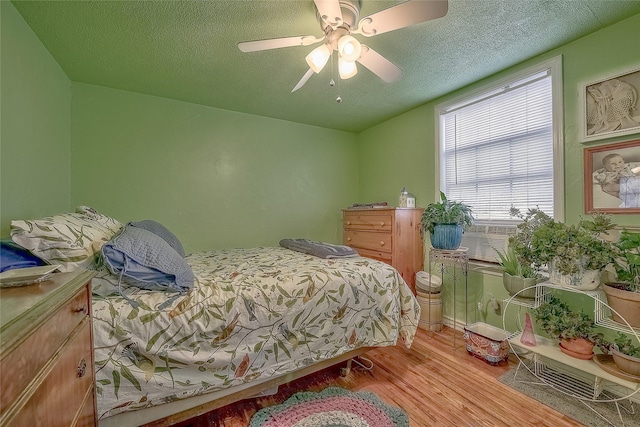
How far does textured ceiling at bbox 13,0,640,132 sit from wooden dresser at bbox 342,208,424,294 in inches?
49.1

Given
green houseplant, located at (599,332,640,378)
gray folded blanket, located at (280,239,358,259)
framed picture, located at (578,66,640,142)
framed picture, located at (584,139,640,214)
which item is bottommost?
green houseplant, located at (599,332,640,378)

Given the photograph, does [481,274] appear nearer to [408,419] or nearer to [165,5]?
[408,419]

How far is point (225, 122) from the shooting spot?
10.0 feet

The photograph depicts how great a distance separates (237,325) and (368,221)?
2.04 m

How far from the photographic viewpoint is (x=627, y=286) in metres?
1.52

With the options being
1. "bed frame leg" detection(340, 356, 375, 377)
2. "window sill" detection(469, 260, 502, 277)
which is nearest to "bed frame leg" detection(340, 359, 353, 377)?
"bed frame leg" detection(340, 356, 375, 377)

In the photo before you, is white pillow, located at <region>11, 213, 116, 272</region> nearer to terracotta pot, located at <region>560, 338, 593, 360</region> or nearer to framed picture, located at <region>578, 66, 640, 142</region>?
terracotta pot, located at <region>560, 338, 593, 360</region>

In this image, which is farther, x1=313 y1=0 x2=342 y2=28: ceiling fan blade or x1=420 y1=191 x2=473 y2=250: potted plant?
x1=420 y1=191 x2=473 y2=250: potted plant

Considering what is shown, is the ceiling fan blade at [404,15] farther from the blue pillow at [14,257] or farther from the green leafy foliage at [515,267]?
the blue pillow at [14,257]

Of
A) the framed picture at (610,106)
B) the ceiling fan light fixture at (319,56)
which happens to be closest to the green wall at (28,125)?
the ceiling fan light fixture at (319,56)

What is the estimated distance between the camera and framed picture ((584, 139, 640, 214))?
1.65m

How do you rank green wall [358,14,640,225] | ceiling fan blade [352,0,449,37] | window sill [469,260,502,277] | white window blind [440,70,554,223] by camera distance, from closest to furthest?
ceiling fan blade [352,0,449,37], green wall [358,14,640,225], white window blind [440,70,554,223], window sill [469,260,502,277]

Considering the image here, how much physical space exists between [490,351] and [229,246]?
269 cm

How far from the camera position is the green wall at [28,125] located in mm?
1459
